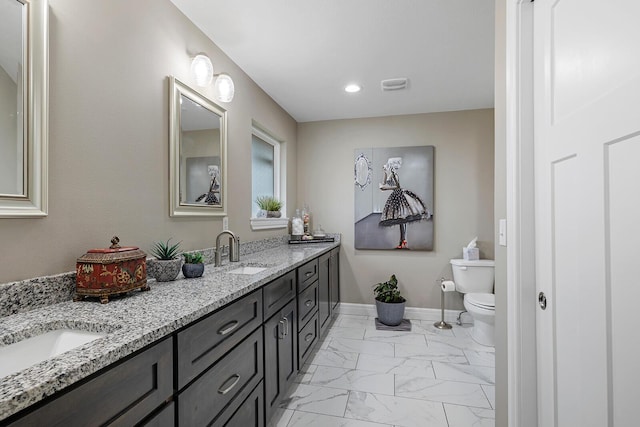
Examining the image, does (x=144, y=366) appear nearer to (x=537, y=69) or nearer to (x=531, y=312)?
(x=531, y=312)

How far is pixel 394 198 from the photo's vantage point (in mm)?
3639

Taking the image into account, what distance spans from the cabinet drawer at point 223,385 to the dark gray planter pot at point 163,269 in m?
0.51

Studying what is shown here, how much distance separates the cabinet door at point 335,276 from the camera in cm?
335

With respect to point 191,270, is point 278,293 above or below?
below

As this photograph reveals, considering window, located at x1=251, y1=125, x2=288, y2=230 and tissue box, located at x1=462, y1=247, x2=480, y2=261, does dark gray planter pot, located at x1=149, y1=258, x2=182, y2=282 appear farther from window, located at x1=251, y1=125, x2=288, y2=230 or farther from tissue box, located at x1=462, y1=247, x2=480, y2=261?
tissue box, located at x1=462, y1=247, x2=480, y2=261

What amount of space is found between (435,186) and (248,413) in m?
2.97

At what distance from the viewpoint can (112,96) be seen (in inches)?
56.5

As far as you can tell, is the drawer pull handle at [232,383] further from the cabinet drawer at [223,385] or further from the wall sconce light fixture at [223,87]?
the wall sconce light fixture at [223,87]

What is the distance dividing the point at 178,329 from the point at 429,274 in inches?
123

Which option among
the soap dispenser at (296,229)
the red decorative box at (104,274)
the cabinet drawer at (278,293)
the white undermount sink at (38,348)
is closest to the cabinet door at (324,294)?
the soap dispenser at (296,229)

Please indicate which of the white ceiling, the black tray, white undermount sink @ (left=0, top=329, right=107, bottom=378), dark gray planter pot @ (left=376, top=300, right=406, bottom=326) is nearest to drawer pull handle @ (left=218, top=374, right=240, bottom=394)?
white undermount sink @ (left=0, top=329, right=107, bottom=378)

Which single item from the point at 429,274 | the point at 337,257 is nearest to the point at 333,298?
the point at 337,257

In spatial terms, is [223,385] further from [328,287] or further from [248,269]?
[328,287]

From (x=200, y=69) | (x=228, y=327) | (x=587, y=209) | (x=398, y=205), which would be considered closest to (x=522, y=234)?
(x=587, y=209)
